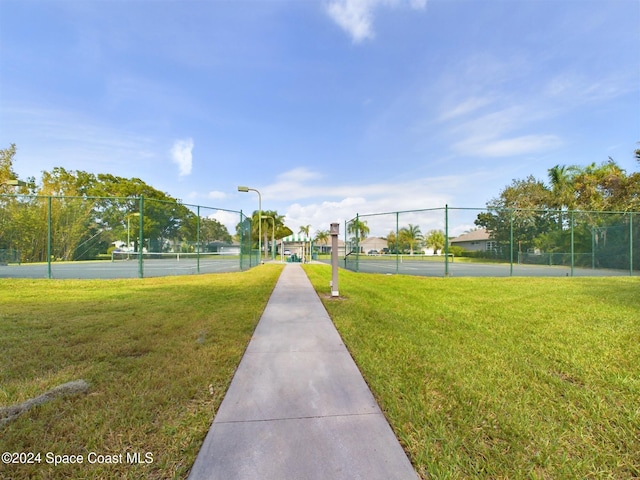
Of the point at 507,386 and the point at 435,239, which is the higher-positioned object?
the point at 435,239

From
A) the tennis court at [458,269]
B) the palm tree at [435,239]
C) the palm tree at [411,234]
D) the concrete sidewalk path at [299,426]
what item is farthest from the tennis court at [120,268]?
the palm tree at [435,239]

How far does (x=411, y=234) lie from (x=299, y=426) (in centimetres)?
1164

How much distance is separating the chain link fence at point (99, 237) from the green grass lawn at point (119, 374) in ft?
19.0

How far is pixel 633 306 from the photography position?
556 centimetres

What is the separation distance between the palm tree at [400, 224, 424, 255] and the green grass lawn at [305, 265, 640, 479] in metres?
7.47

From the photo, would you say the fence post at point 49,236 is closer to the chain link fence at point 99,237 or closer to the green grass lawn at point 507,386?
the chain link fence at point 99,237

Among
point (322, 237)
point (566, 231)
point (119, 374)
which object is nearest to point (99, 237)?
point (119, 374)

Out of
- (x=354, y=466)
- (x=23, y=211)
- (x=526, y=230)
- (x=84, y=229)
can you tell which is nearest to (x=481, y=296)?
(x=354, y=466)

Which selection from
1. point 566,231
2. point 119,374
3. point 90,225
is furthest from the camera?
point 566,231

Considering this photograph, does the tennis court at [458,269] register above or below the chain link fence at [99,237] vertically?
below

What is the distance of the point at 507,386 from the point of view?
8.36 feet

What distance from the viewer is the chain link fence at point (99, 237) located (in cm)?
1099

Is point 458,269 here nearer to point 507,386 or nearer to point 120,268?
point 507,386

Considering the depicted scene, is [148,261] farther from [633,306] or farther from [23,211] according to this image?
[633,306]
